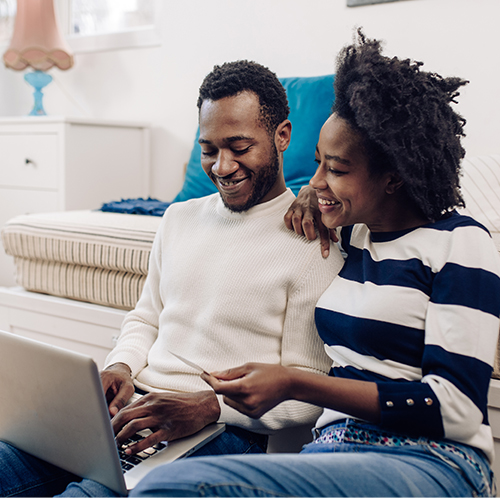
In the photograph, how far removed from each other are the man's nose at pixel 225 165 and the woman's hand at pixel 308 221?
0.41ft

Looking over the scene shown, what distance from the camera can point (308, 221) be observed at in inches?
35.0

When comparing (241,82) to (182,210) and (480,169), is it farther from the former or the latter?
(480,169)

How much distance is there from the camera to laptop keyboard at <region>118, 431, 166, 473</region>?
73 cm

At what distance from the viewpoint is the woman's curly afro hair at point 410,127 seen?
73cm

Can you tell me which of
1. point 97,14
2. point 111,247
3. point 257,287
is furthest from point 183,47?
point 257,287

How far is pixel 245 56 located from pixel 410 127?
1.61 meters

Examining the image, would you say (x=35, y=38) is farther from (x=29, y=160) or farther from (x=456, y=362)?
(x=456, y=362)

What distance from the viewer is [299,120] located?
179 cm

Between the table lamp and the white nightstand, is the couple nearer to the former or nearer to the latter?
the white nightstand

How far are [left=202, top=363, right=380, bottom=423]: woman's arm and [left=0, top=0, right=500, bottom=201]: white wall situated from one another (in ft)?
4.29

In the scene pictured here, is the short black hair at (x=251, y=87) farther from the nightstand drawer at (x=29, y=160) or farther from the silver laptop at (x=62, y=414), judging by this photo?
the nightstand drawer at (x=29, y=160)

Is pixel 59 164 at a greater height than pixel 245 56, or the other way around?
pixel 245 56

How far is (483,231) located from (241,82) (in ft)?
1.47

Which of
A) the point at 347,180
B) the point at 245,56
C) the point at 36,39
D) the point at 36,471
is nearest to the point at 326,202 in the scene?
the point at 347,180
